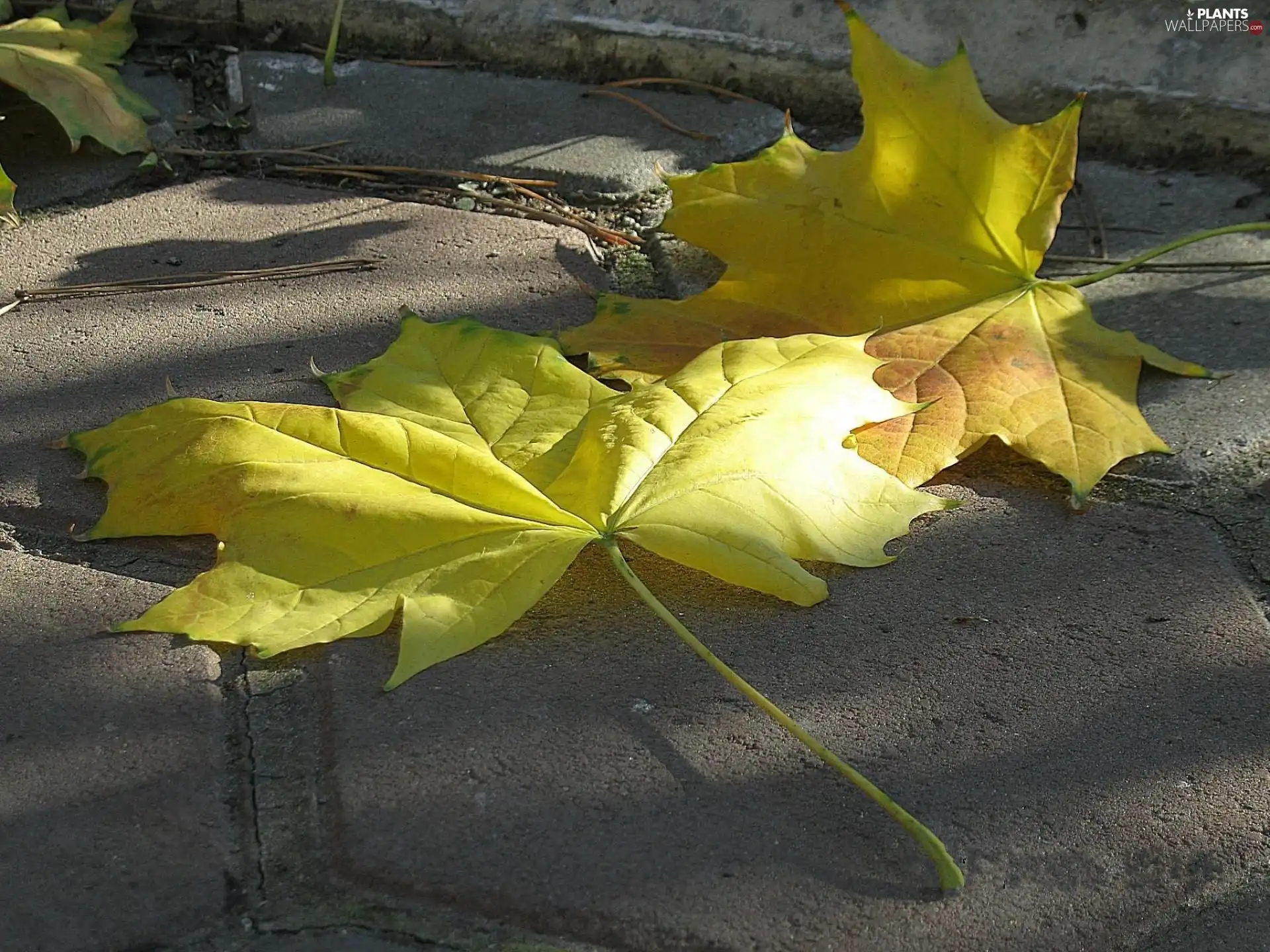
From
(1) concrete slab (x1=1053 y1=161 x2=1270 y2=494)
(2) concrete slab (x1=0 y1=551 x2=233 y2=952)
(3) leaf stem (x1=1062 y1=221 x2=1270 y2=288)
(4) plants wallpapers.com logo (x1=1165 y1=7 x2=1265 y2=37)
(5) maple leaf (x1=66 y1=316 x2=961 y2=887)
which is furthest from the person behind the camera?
(4) plants wallpapers.com logo (x1=1165 y1=7 x2=1265 y2=37)

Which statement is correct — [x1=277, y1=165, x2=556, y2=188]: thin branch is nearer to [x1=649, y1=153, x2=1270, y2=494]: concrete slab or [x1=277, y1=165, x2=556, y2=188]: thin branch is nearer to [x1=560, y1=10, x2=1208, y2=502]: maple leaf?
[x1=649, y1=153, x2=1270, y2=494]: concrete slab

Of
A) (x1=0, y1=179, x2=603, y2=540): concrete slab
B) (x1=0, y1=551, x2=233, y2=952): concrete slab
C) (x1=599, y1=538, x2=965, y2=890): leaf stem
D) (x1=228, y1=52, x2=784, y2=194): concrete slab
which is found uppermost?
(x1=228, y1=52, x2=784, y2=194): concrete slab

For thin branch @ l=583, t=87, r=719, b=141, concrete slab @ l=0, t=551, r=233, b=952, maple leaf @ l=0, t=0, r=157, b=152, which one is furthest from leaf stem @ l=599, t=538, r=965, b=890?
maple leaf @ l=0, t=0, r=157, b=152

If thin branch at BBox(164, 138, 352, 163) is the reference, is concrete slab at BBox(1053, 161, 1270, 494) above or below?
below

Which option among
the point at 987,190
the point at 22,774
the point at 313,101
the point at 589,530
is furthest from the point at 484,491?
the point at 313,101

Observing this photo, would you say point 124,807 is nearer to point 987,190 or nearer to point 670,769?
point 670,769

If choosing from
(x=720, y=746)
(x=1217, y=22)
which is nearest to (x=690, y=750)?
(x=720, y=746)

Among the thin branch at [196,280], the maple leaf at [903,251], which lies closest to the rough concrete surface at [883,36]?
the maple leaf at [903,251]
